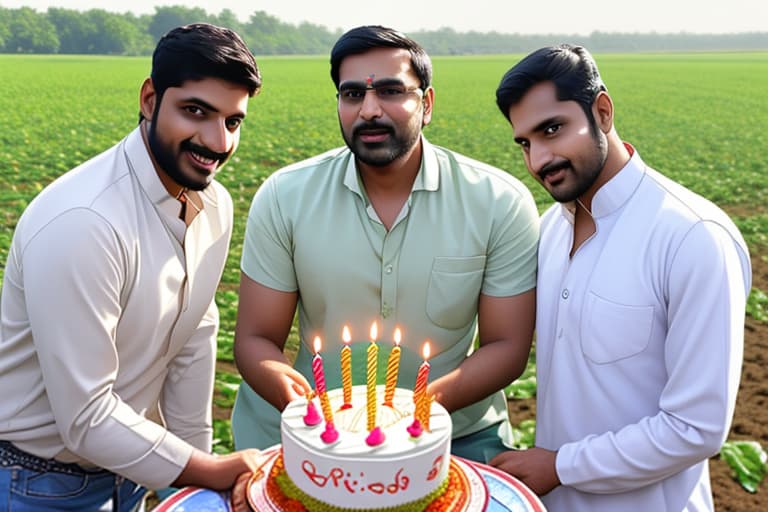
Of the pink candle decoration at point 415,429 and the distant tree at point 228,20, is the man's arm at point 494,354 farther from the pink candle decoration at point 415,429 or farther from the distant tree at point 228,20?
the distant tree at point 228,20

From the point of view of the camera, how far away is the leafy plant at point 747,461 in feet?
16.1

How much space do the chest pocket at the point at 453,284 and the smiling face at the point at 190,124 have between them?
100cm

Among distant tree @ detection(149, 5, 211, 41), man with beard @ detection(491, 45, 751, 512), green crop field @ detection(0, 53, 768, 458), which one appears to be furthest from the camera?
distant tree @ detection(149, 5, 211, 41)

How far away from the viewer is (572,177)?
287cm

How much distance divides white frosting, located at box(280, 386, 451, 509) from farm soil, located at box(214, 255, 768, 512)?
10.4ft

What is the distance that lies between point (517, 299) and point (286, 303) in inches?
38.3

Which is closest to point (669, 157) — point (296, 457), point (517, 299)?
point (517, 299)

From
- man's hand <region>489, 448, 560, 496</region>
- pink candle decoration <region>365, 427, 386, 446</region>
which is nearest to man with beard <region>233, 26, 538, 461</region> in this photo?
man's hand <region>489, 448, 560, 496</region>

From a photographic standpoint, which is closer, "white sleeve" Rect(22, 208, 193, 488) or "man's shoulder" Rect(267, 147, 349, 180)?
"white sleeve" Rect(22, 208, 193, 488)

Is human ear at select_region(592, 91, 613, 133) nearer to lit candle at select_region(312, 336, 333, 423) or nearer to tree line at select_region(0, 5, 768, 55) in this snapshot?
lit candle at select_region(312, 336, 333, 423)

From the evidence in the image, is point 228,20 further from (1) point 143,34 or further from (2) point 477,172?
(2) point 477,172

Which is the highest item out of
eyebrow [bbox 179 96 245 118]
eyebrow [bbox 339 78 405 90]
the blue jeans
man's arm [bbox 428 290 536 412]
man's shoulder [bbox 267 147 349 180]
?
eyebrow [bbox 339 78 405 90]

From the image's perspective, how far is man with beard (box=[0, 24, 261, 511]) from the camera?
99.3 inches

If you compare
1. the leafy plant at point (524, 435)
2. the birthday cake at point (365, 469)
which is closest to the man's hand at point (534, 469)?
the birthday cake at point (365, 469)
